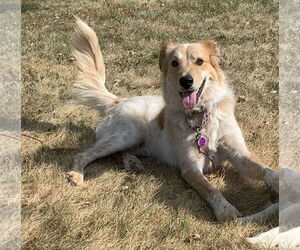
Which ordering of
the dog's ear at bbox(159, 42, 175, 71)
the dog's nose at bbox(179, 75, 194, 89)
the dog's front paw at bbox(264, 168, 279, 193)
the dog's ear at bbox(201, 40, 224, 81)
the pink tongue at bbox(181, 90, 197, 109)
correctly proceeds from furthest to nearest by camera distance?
1. the dog's ear at bbox(159, 42, 175, 71)
2. the dog's ear at bbox(201, 40, 224, 81)
3. the pink tongue at bbox(181, 90, 197, 109)
4. the dog's nose at bbox(179, 75, 194, 89)
5. the dog's front paw at bbox(264, 168, 279, 193)

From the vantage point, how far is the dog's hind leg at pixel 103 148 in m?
4.60

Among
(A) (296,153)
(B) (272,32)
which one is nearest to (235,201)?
(A) (296,153)

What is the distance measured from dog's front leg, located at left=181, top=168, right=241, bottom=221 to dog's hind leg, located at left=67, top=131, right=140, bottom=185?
80cm

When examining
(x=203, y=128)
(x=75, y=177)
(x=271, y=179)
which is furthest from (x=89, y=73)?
(x=271, y=179)

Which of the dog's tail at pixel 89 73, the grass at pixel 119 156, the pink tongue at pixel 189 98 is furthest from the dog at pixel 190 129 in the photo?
the dog's tail at pixel 89 73

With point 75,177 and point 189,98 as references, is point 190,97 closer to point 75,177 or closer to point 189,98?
point 189,98

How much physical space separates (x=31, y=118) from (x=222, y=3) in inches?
315

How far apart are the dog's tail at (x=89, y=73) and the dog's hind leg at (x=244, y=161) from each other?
1.55 meters

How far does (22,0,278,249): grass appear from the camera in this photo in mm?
3465

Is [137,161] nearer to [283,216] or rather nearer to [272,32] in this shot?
[283,216]

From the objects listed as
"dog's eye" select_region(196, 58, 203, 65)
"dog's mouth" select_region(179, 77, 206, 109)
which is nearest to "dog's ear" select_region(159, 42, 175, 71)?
"dog's eye" select_region(196, 58, 203, 65)

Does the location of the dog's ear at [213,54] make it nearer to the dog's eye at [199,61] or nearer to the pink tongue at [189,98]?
the dog's eye at [199,61]

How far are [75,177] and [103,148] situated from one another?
1.85ft

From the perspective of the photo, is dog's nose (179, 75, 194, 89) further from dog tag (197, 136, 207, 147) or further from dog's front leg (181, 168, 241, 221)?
dog's front leg (181, 168, 241, 221)
